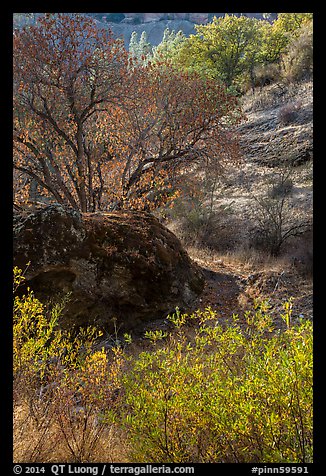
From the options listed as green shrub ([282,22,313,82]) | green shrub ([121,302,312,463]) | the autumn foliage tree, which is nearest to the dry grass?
green shrub ([121,302,312,463])

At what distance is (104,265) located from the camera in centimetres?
605

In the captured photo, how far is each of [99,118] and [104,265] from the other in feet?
19.0

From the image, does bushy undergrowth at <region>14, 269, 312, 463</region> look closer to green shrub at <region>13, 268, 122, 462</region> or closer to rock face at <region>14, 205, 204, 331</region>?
green shrub at <region>13, 268, 122, 462</region>

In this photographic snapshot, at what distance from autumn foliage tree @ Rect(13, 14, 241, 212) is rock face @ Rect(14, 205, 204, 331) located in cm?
242

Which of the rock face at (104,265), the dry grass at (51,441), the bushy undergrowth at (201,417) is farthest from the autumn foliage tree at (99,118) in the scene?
the bushy undergrowth at (201,417)

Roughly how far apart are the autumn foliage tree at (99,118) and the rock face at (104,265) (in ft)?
7.93

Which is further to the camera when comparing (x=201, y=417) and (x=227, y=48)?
(x=227, y=48)

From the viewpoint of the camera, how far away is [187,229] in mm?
12984

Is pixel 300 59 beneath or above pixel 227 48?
beneath

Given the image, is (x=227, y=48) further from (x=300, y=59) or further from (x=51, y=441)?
(x=51, y=441)

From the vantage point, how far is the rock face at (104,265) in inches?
214

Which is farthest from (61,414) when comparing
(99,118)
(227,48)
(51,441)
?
(227,48)

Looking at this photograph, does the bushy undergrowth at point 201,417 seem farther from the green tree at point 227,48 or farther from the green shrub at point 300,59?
the green tree at point 227,48
